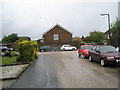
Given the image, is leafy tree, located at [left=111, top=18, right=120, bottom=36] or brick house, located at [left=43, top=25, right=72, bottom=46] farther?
brick house, located at [left=43, top=25, right=72, bottom=46]

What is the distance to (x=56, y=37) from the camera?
39000mm

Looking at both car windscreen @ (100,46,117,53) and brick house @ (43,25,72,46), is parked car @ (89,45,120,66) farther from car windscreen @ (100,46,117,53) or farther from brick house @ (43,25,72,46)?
brick house @ (43,25,72,46)

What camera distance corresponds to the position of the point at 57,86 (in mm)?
5301

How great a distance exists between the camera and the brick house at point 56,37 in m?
38.8

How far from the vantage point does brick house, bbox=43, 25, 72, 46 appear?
127ft

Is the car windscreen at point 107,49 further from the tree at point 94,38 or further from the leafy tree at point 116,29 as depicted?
the tree at point 94,38

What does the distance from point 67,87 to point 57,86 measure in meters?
0.41

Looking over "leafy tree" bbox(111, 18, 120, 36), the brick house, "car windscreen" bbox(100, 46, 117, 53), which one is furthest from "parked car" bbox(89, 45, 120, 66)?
the brick house

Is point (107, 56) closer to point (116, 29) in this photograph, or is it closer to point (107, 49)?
point (107, 49)

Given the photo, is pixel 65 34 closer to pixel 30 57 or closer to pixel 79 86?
pixel 30 57

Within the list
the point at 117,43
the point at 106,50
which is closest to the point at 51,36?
the point at 117,43

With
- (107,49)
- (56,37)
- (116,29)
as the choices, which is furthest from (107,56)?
(56,37)

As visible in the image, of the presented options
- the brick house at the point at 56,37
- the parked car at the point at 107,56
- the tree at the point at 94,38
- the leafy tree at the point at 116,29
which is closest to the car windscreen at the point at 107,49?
the parked car at the point at 107,56

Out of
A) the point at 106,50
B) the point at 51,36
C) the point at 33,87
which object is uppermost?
the point at 51,36
